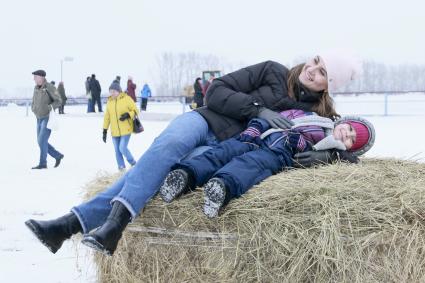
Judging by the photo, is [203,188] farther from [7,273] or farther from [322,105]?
[7,273]

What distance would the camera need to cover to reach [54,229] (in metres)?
2.85

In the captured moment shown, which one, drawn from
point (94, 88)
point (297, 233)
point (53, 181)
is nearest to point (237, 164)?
point (297, 233)

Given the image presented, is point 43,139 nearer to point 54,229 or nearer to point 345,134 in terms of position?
point 54,229

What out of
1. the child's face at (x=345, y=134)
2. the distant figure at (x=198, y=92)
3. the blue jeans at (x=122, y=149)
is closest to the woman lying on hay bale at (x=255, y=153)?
the child's face at (x=345, y=134)

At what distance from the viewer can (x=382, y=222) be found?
265 cm

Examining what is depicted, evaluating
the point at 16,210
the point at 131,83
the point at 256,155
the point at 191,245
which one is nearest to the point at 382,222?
the point at 256,155

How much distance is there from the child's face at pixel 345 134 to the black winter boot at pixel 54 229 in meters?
1.62

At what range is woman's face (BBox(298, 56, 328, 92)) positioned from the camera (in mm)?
3524

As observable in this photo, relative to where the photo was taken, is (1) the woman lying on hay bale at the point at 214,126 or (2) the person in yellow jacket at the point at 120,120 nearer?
(1) the woman lying on hay bale at the point at 214,126

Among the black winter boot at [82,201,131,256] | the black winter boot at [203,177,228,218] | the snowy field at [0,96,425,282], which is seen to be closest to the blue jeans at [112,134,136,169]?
the snowy field at [0,96,425,282]

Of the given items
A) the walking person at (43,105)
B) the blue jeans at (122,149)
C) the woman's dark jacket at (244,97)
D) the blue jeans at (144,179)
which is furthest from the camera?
the walking person at (43,105)

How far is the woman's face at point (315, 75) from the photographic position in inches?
139

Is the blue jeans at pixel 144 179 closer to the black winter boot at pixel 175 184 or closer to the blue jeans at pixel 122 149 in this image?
the black winter boot at pixel 175 184

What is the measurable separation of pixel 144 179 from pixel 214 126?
69 cm
